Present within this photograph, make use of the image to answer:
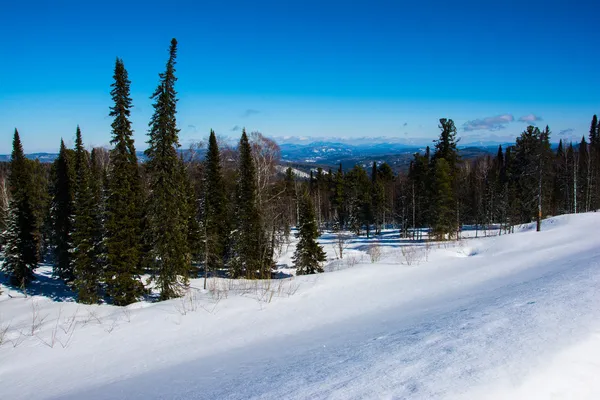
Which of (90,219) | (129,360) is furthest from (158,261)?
(129,360)

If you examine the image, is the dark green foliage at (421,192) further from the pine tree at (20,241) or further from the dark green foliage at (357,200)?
the pine tree at (20,241)

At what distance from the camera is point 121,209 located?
23.8 meters

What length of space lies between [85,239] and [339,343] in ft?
83.3

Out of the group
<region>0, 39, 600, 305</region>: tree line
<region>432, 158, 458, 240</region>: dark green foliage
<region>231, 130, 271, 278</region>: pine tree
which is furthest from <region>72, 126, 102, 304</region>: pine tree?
<region>432, 158, 458, 240</region>: dark green foliage

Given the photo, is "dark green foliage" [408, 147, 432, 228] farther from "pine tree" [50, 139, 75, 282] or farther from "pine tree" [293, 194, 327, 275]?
"pine tree" [50, 139, 75, 282]

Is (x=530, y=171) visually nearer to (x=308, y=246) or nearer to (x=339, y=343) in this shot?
(x=308, y=246)

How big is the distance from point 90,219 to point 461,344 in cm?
2749

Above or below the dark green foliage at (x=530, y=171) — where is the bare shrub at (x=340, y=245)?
below

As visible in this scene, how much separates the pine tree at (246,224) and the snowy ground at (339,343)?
18.9 m

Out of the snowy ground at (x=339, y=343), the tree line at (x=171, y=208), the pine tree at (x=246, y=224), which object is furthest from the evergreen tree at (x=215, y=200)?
the snowy ground at (x=339, y=343)

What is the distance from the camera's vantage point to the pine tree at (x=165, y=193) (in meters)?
21.1

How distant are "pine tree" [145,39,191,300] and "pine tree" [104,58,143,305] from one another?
261cm

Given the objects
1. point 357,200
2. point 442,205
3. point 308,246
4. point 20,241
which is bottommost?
point 308,246

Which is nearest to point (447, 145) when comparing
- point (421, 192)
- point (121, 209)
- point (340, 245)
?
point (421, 192)
